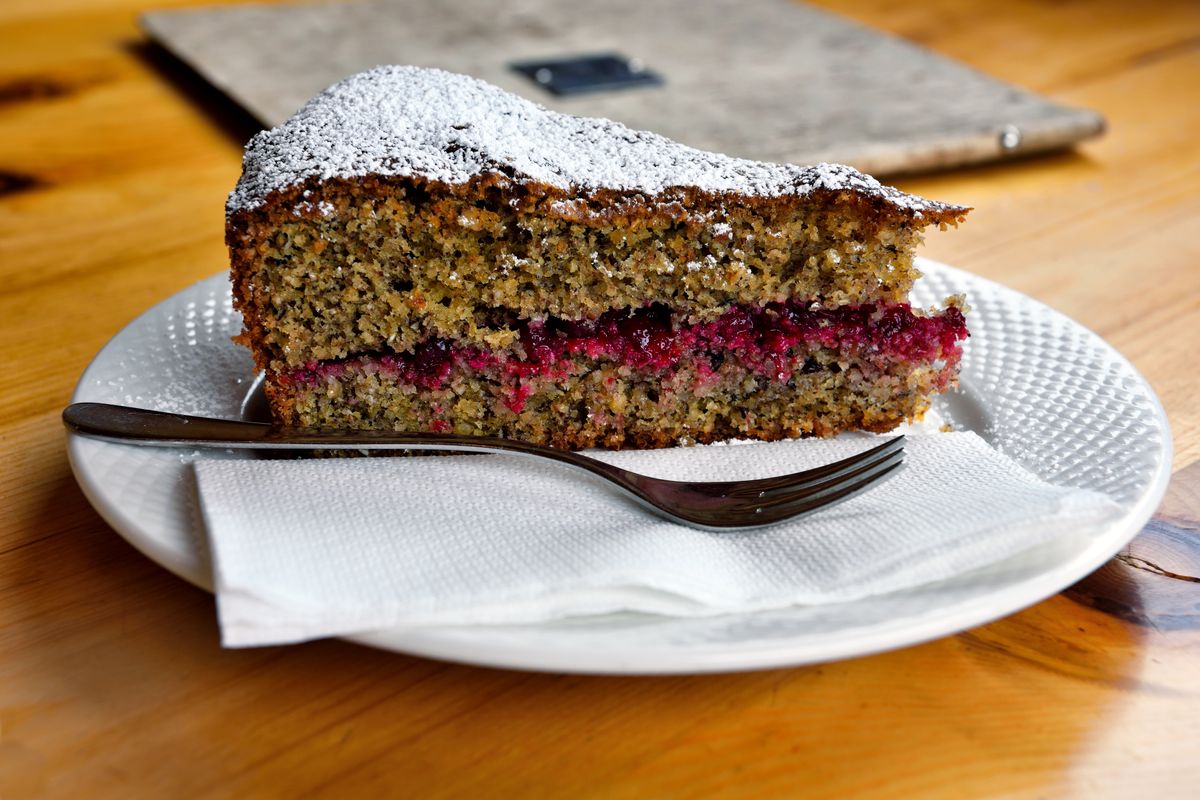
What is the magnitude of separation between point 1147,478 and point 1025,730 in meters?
0.37

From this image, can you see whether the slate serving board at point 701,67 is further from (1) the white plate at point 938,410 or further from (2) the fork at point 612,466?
(2) the fork at point 612,466

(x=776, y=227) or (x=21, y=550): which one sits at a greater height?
(x=776, y=227)

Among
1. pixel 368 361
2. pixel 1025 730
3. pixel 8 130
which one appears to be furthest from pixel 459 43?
pixel 1025 730

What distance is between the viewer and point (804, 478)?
1383 mm

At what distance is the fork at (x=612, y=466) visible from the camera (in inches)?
51.7

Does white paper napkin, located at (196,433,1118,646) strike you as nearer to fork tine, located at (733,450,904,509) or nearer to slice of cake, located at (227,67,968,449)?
fork tine, located at (733,450,904,509)

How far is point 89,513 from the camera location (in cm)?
143

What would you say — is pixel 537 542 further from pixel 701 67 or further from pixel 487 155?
pixel 701 67

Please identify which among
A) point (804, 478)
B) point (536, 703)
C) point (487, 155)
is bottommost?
point (536, 703)

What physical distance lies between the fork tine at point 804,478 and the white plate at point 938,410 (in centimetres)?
20

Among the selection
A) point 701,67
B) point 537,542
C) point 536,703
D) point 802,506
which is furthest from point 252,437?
point 701,67

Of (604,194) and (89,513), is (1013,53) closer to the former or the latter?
(604,194)

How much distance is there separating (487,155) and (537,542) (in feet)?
1.73

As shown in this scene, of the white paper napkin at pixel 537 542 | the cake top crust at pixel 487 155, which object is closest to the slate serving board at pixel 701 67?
the cake top crust at pixel 487 155
